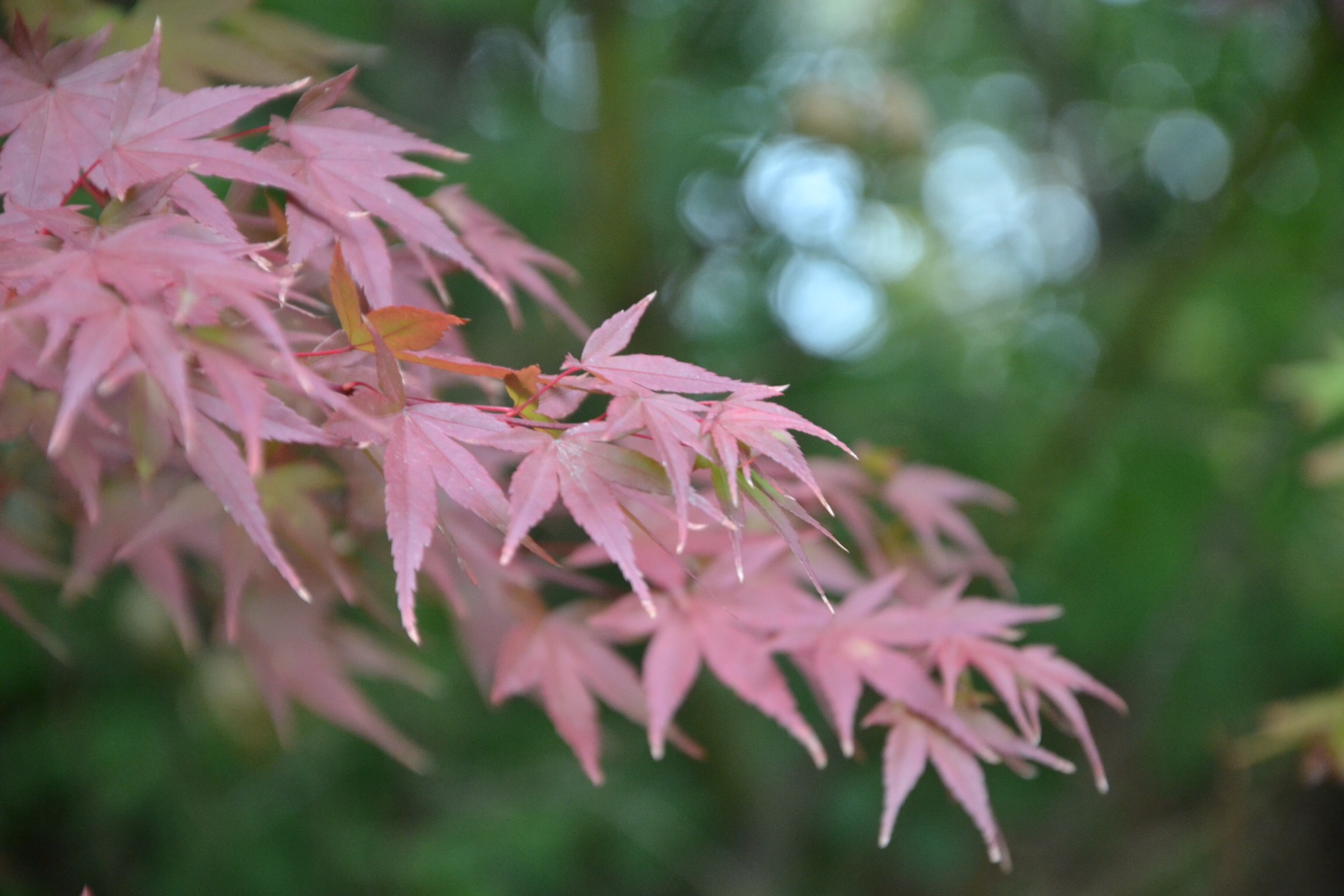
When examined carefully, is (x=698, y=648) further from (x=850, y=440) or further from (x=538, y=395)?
(x=850, y=440)

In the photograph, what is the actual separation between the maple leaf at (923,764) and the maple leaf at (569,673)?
0.41 ft

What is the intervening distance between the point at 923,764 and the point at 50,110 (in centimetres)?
56

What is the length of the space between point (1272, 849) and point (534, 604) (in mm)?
2019

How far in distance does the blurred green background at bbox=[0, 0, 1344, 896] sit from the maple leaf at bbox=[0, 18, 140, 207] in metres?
0.87

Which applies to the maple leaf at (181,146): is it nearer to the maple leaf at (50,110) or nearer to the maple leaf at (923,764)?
the maple leaf at (50,110)

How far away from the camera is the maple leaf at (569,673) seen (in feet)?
2.08

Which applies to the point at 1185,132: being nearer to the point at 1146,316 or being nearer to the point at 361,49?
the point at 1146,316

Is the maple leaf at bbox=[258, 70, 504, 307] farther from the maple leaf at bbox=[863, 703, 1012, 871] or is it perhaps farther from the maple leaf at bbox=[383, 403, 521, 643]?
the maple leaf at bbox=[863, 703, 1012, 871]

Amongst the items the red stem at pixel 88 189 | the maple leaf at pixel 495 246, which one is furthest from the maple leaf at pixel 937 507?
the red stem at pixel 88 189

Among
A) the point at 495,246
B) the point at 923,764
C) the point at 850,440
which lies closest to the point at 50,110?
the point at 495,246

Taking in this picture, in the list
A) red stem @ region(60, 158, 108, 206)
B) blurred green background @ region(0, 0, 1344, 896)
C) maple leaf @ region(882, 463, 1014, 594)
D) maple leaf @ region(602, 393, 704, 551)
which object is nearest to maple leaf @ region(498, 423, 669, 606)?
maple leaf @ region(602, 393, 704, 551)

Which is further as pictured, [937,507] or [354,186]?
[937,507]

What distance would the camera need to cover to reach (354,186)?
1.75 feet

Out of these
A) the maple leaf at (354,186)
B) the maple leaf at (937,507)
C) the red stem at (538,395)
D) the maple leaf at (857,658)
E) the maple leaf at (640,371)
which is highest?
the maple leaf at (354,186)
